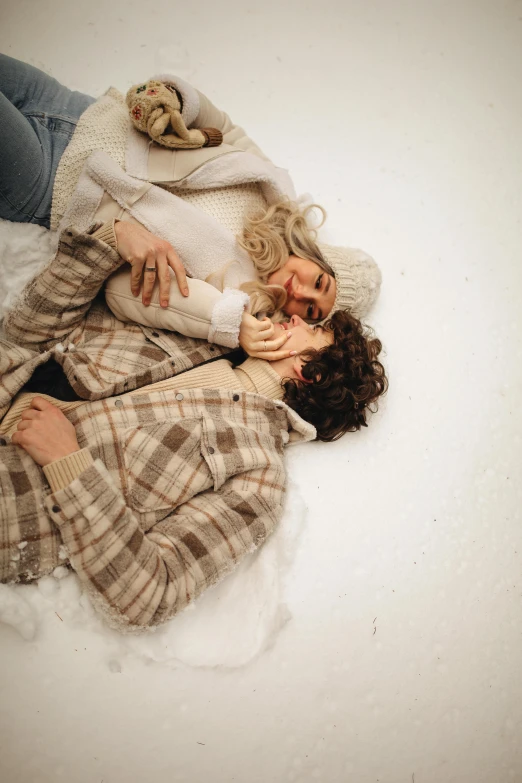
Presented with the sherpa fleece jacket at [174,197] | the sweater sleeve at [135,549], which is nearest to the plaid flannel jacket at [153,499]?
the sweater sleeve at [135,549]

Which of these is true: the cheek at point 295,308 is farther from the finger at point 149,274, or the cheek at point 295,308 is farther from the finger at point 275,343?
the finger at point 149,274

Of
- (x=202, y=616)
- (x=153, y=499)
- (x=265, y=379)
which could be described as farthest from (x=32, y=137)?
(x=202, y=616)

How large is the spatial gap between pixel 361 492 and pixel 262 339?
46 centimetres

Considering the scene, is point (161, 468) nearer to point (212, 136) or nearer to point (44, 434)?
point (44, 434)

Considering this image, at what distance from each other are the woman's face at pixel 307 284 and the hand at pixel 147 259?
280 millimetres

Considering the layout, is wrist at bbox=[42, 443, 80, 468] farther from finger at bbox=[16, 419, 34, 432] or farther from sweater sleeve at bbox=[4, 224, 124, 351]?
sweater sleeve at bbox=[4, 224, 124, 351]

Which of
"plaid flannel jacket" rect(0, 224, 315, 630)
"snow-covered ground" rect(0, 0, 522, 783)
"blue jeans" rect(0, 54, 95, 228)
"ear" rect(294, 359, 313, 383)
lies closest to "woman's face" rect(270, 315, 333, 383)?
"ear" rect(294, 359, 313, 383)

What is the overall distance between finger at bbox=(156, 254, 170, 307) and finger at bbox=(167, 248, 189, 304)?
0.01 meters

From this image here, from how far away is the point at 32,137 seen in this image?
49.3 inches

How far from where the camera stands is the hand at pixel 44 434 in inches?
40.3

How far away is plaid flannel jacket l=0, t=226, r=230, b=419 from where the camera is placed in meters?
1.16

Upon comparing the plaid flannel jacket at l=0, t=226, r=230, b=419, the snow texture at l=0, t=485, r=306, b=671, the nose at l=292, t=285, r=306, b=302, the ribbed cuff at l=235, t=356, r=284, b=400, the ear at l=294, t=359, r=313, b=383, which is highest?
the nose at l=292, t=285, r=306, b=302

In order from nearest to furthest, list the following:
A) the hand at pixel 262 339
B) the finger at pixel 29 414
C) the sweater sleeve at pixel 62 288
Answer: the finger at pixel 29 414, the sweater sleeve at pixel 62 288, the hand at pixel 262 339

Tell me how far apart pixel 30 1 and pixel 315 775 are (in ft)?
7.60
